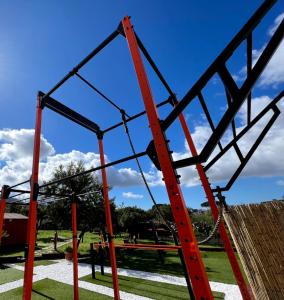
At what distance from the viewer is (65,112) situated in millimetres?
4512

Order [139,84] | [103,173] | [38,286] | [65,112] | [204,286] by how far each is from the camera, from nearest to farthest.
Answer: [204,286]
[139,84]
[65,112]
[103,173]
[38,286]

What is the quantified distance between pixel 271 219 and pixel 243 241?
0.54 m

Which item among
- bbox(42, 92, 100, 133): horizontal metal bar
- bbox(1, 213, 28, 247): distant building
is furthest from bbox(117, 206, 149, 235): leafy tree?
bbox(42, 92, 100, 133): horizontal metal bar

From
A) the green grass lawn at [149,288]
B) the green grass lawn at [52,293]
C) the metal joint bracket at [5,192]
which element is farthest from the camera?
the green grass lawn at [52,293]

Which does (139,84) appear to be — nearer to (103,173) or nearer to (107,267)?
(103,173)

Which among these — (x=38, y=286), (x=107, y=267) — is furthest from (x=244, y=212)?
(x=107, y=267)

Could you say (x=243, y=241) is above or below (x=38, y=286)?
above

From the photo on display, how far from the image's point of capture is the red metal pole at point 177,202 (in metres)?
1.31

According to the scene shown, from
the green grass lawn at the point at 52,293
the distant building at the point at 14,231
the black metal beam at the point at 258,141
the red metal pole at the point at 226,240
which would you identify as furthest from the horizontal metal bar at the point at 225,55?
the distant building at the point at 14,231

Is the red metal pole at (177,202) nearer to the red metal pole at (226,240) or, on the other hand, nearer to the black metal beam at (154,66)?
the black metal beam at (154,66)

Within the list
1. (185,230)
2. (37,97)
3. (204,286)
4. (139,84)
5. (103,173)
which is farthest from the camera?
(103,173)

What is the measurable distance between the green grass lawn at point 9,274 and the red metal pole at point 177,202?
10.1 meters

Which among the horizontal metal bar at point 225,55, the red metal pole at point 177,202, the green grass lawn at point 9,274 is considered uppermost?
the horizontal metal bar at point 225,55

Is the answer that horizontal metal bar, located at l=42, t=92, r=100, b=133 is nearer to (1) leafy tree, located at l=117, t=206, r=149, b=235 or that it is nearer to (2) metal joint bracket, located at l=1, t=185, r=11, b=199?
(2) metal joint bracket, located at l=1, t=185, r=11, b=199
